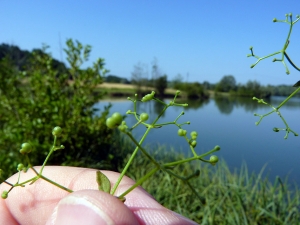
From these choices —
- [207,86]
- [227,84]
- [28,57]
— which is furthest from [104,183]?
[207,86]

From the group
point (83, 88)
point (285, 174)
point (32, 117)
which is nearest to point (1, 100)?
point (32, 117)

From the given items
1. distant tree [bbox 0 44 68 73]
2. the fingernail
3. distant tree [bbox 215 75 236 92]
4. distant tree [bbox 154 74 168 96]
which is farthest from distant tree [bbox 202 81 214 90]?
the fingernail

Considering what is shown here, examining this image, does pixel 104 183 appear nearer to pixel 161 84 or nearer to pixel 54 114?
pixel 54 114

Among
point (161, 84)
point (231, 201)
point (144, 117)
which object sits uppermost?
point (144, 117)

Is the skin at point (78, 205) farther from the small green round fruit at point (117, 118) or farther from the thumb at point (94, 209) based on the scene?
the small green round fruit at point (117, 118)

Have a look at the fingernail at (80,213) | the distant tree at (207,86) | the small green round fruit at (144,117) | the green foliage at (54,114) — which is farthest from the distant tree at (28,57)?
the distant tree at (207,86)

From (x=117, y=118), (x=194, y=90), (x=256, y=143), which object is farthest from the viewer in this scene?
(x=194, y=90)

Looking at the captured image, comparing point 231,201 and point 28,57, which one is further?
point 28,57
